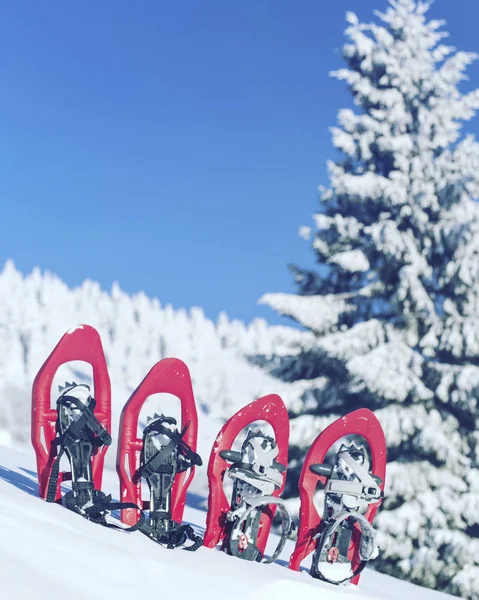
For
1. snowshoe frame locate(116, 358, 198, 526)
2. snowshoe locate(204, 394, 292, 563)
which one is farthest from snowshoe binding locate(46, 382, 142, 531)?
snowshoe locate(204, 394, 292, 563)

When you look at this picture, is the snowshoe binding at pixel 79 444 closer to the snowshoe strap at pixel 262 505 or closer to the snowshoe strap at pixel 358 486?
the snowshoe strap at pixel 262 505

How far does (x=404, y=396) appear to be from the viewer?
11188mm

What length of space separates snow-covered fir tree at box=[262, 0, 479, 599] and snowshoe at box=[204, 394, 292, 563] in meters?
5.46

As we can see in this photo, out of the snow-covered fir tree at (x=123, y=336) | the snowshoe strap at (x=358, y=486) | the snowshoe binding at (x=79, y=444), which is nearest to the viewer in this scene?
the snowshoe binding at (x=79, y=444)

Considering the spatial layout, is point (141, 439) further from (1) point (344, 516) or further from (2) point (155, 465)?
(1) point (344, 516)

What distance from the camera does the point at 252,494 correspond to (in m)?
5.77

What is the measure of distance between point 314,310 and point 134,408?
7143mm

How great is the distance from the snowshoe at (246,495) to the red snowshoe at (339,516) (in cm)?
21

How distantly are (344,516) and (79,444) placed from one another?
7.07ft

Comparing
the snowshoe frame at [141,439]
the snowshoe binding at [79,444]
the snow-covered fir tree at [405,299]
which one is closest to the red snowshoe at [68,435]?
the snowshoe binding at [79,444]

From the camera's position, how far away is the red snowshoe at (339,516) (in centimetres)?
568

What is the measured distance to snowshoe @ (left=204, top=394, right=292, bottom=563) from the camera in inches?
224

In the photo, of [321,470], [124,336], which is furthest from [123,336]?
[321,470]

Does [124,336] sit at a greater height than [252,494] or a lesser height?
greater
